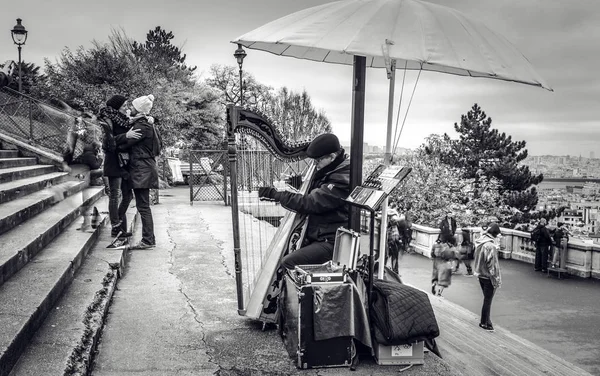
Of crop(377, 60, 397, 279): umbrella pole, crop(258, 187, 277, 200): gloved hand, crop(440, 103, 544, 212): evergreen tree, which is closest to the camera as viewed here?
crop(258, 187, 277, 200): gloved hand

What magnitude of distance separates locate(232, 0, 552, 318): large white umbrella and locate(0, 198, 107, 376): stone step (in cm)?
232

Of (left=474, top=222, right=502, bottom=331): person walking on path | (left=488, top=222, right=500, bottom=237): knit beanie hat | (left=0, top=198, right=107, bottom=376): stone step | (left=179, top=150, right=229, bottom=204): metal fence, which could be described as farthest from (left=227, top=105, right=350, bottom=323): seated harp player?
(left=179, top=150, right=229, bottom=204): metal fence

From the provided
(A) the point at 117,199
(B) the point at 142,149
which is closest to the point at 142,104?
(B) the point at 142,149

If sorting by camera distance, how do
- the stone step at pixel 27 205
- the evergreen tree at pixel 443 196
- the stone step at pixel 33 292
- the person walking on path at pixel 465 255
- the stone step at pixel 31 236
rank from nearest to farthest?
1. the stone step at pixel 33 292
2. the stone step at pixel 31 236
3. the stone step at pixel 27 205
4. the person walking on path at pixel 465 255
5. the evergreen tree at pixel 443 196

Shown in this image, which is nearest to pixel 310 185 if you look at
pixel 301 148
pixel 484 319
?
pixel 301 148

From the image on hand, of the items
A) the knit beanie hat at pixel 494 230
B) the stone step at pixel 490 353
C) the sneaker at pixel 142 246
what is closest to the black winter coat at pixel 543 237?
the stone step at pixel 490 353

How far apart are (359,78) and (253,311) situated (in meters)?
2.10

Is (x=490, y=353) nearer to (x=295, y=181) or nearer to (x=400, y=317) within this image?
(x=400, y=317)

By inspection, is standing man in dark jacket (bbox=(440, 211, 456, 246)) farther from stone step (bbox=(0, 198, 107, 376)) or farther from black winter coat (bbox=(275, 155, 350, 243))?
stone step (bbox=(0, 198, 107, 376))

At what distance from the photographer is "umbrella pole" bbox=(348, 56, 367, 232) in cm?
398

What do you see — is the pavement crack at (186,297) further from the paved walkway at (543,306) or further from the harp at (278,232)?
the paved walkway at (543,306)

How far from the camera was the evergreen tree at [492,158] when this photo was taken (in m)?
39.2

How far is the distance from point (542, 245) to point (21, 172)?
51.1 ft

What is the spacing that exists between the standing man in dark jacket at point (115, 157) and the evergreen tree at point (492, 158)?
36.4 metres
